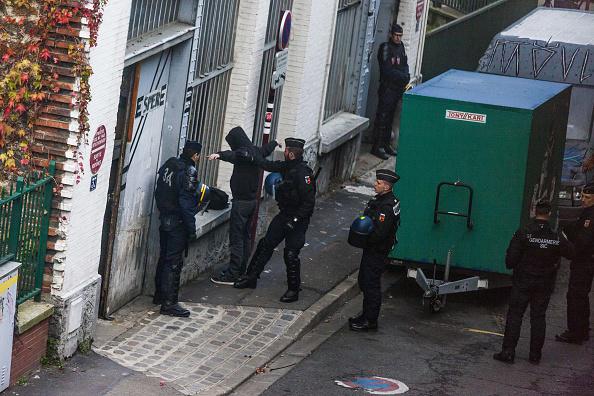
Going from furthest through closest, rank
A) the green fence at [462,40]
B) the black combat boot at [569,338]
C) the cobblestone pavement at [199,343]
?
the green fence at [462,40]
the black combat boot at [569,338]
the cobblestone pavement at [199,343]

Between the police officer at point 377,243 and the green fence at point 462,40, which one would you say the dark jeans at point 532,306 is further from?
the green fence at point 462,40

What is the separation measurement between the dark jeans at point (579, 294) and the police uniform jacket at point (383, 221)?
2.11m

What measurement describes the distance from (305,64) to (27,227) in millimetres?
7329

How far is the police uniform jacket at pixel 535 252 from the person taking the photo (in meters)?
12.8

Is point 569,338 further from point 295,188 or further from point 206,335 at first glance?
point 206,335

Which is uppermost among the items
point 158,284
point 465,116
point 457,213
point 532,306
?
point 465,116

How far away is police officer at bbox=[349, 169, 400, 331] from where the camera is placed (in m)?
13.3

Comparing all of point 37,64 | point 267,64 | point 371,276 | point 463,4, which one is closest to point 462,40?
point 463,4

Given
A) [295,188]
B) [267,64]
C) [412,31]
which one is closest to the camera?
[295,188]

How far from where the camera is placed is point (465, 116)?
46.6 feet

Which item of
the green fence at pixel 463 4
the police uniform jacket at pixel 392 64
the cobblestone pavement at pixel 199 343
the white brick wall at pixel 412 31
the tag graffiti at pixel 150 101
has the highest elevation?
the green fence at pixel 463 4

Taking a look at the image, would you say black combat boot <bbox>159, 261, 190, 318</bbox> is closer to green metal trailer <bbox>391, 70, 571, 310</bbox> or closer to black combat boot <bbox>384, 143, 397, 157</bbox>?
green metal trailer <bbox>391, 70, 571, 310</bbox>

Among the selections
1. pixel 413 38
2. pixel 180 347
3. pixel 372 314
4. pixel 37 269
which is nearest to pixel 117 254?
pixel 180 347

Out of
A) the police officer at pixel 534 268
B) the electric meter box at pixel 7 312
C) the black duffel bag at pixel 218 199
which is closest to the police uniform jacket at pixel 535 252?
the police officer at pixel 534 268
